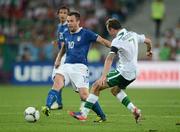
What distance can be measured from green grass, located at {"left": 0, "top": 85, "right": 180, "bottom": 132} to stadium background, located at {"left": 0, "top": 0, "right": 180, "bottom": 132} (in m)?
0.03

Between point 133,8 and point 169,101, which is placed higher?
point 133,8

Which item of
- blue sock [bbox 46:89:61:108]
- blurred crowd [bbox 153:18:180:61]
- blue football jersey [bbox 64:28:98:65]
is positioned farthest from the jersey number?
blurred crowd [bbox 153:18:180:61]

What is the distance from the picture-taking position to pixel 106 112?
16.8 meters

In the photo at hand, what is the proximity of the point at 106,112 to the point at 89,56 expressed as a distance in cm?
1420

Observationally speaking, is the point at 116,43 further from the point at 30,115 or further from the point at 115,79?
the point at 30,115

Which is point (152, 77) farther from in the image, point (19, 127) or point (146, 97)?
point (19, 127)

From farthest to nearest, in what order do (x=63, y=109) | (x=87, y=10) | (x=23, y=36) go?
(x=87, y=10) → (x=23, y=36) → (x=63, y=109)

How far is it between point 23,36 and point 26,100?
33.1 ft

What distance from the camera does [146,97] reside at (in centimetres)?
2325

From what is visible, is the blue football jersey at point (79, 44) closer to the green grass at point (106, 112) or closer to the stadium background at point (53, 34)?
the green grass at point (106, 112)

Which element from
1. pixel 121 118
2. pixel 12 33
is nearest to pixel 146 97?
pixel 121 118

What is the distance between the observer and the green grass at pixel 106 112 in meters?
12.8

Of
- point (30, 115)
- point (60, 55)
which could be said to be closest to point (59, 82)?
point (60, 55)

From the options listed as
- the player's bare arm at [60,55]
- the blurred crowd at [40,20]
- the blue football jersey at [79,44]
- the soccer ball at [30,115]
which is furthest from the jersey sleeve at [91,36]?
the blurred crowd at [40,20]
